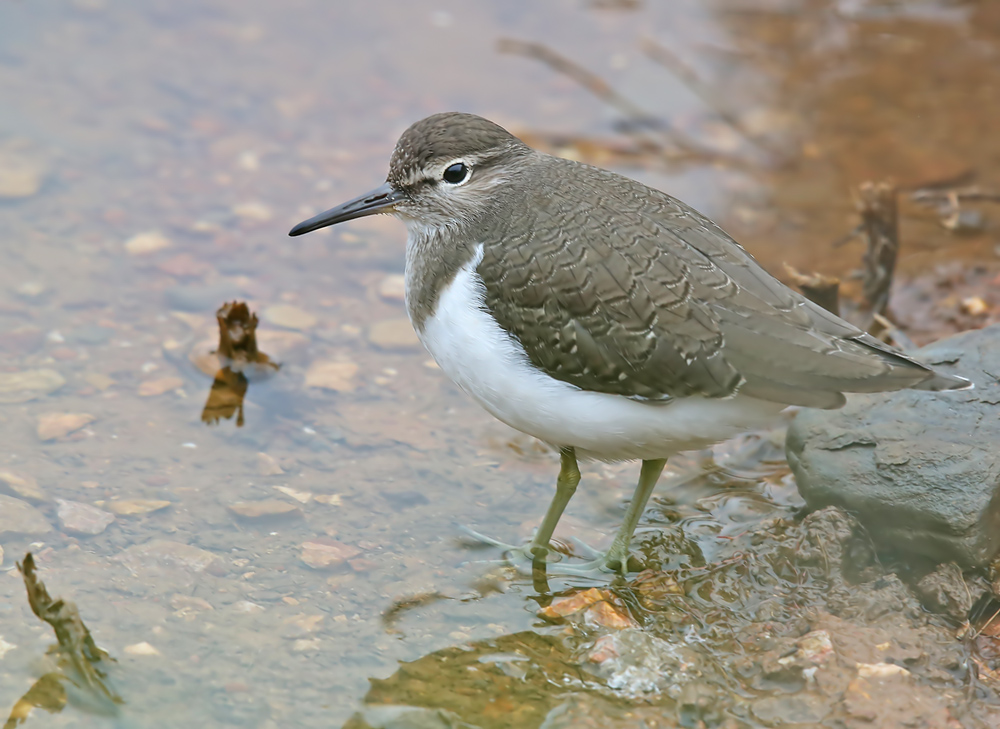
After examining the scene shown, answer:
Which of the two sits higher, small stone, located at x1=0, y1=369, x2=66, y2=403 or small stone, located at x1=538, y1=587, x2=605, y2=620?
small stone, located at x1=538, y1=587, x2=605, y2=620

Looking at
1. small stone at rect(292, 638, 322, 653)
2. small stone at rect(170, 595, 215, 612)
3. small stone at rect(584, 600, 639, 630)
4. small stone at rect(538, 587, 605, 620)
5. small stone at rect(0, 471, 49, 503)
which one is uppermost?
small stone at rect(584, 600, 639, 630)

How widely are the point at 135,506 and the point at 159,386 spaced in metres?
1.36

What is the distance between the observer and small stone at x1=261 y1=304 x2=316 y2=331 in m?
7.75

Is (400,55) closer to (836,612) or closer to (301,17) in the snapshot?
(301,17)

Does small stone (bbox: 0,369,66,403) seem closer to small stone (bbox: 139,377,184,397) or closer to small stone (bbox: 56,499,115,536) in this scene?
small stone (bbox: 139,377,184,397)


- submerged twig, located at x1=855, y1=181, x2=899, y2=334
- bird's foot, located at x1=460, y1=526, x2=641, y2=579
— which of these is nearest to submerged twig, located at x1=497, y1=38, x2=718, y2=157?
submerged twig, located at x1=855, y1=181, x2=899, y2=334

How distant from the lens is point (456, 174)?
5.72 metres

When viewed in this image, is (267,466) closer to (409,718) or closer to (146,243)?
(409,718)

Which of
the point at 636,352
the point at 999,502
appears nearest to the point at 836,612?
the point at 999,502

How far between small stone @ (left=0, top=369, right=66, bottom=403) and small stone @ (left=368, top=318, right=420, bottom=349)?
6.89ft

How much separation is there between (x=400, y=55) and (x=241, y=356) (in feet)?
16.8

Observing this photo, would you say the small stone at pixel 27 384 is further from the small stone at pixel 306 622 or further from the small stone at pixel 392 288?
the small stone at pixel 306 622

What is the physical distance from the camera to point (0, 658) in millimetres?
4449

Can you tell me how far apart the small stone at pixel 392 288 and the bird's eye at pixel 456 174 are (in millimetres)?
2497
